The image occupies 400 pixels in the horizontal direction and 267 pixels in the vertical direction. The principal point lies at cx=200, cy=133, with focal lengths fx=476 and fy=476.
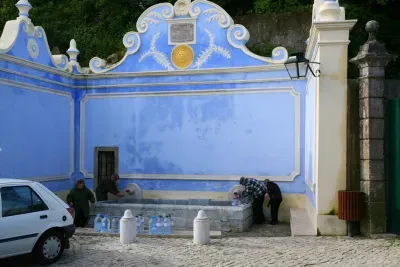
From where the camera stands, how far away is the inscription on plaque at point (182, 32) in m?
14.7

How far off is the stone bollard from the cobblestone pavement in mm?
174

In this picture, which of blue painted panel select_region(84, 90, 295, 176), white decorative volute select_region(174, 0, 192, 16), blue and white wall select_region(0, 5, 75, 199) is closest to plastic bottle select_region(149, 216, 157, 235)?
blue painted panel select_region(84, 90, 295, 176)

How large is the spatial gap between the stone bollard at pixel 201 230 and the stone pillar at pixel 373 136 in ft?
10.2

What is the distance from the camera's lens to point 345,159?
9688 mm

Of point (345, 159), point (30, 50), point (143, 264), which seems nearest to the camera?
point (143, 264)

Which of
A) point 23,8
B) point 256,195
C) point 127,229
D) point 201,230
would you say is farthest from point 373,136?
point 23,8

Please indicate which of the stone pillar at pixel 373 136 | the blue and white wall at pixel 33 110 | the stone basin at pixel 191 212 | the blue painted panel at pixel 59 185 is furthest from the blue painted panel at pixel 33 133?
the stone pillar at pixel 373 136

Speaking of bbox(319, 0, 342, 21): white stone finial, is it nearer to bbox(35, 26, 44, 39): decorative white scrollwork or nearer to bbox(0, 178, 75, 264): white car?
bbox(0, 178, 75, 264): white car

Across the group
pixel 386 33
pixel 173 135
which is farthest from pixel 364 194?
pixel 386 33

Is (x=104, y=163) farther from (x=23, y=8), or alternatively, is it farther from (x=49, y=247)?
(x=49, y=247)

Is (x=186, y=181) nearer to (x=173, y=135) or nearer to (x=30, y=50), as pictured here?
(x=173, y=135)

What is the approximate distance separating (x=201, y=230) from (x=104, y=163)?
695 cm

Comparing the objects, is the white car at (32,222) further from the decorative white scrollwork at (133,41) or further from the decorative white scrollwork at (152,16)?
the decorative white scrollwork at (152,16)

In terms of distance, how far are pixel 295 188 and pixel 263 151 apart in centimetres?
141
